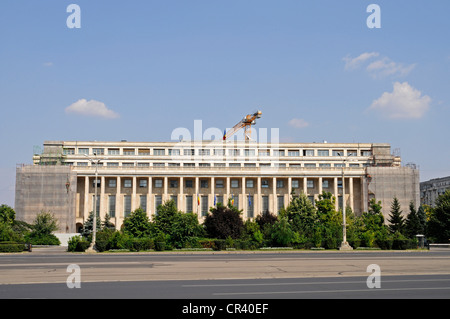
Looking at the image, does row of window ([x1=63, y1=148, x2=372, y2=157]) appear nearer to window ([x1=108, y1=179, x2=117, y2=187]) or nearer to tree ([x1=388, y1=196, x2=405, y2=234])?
window ([x1=108, y1=179, x2=117, y2=187])

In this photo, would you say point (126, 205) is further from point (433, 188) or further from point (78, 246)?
point (433, 188)

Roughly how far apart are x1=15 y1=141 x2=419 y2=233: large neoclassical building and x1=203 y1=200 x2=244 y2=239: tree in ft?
92.8

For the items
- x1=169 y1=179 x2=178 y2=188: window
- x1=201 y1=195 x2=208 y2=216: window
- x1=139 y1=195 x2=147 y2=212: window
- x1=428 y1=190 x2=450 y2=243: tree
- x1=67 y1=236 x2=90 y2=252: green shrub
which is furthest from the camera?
x1=169 y1=179 x2=178 y2=188: window

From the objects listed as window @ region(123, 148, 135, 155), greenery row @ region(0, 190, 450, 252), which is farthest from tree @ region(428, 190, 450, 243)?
window @ region(123, 148, 135, 155)

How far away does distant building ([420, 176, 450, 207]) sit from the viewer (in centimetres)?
15150

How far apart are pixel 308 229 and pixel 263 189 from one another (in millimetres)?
41374

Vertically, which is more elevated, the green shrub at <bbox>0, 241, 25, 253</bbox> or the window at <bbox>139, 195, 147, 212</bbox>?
the window at <bbox>139, 195, 147, 212</bbox>

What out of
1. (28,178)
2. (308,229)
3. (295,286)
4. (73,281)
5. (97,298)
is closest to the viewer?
(97,298)

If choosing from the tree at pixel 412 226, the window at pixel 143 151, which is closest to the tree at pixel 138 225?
the window at pixel 143 151

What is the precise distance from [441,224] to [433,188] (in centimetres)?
9692
